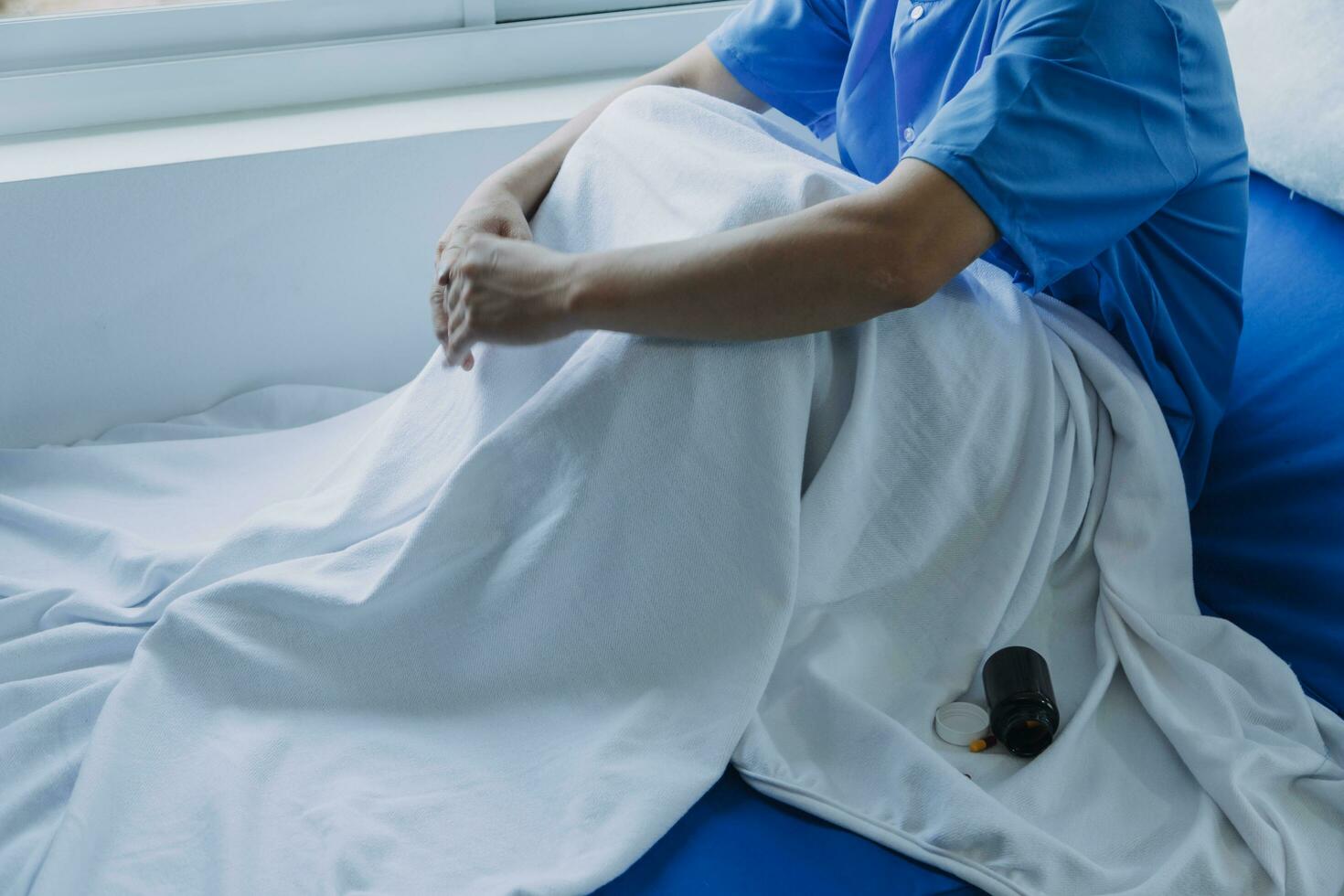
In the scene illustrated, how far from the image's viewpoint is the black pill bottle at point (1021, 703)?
107cm

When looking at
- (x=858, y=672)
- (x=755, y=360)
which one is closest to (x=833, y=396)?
(x=755, y=360)

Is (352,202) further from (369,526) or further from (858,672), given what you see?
(858,672)

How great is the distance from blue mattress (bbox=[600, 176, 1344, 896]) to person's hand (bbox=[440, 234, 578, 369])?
426 mm

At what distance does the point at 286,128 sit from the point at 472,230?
512 mm

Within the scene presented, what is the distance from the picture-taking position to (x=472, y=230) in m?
1.27

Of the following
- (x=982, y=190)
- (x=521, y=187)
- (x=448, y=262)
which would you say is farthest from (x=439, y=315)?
(x=982, y=190)

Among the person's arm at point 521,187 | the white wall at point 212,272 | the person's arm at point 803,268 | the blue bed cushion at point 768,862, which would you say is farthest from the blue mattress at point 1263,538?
the white wall at point 212,272

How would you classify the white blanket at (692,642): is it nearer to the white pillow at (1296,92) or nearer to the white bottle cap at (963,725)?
the white bottle cap at (963,725)

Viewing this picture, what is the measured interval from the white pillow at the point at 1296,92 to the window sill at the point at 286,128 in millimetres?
831

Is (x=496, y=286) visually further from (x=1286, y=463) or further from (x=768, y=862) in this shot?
(x=1286, y=463)

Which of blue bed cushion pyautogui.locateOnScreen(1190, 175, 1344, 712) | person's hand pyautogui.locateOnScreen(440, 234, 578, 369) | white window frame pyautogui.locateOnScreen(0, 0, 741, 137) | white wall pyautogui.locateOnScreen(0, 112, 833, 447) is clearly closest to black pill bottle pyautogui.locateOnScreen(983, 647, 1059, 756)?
blue bed cushion pyautogui.locateOnScreen(1190, 175, 1344, 712)

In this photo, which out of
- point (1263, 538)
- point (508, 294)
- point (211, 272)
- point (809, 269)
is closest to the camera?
point (809, 269)

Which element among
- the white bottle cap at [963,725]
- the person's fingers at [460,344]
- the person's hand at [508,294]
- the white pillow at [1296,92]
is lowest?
the white bottle cap at [963,725]

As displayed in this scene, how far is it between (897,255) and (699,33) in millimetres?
980
